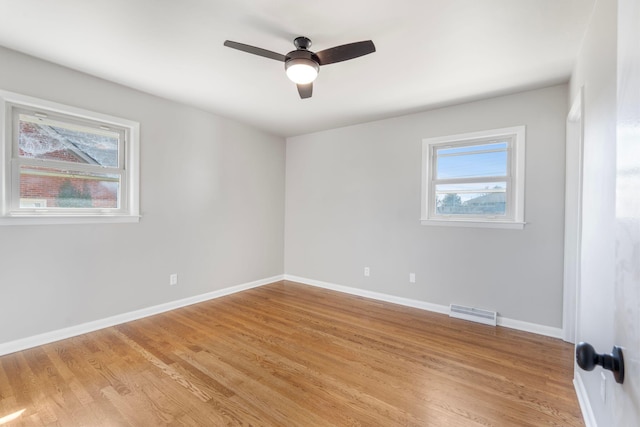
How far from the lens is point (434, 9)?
193 centimetres

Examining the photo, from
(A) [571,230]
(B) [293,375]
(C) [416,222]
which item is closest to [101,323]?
(B) [293,375]

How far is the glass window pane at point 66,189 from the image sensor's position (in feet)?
8.88

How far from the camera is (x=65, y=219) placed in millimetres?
2834

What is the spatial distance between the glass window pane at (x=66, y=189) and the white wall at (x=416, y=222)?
273 centimetres

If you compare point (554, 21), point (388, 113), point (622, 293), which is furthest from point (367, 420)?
point (388, 113)

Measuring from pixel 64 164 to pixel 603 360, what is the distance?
156 inches

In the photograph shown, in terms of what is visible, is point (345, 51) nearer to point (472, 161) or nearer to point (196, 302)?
point (472, 161)

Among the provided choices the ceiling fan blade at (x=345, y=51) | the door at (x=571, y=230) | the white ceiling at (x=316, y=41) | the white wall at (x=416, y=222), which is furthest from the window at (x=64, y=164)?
the door at (x=571, y=230)

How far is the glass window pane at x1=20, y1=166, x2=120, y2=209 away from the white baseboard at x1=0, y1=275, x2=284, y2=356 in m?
1.20

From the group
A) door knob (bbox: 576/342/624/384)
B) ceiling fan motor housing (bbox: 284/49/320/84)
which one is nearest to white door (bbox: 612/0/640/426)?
door knob (bbox: 576/342/624/384)

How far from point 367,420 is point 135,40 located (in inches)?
127

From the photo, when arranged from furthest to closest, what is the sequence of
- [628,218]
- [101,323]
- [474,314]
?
[474,314], [101,323], [628,218]

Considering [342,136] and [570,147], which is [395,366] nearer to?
[570,147]

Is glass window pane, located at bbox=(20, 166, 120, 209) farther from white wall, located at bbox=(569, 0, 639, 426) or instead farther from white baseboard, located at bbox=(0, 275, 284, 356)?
white wall, located at bbox=(569, 0, 639, 426)
